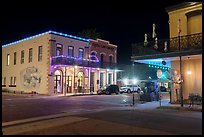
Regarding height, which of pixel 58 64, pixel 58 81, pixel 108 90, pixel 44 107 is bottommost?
pixel 44 107

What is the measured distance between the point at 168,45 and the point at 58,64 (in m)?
18.6

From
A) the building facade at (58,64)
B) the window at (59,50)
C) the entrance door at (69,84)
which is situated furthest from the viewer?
the entrance door at (69,84)

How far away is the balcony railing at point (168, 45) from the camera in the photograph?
56.7 ft

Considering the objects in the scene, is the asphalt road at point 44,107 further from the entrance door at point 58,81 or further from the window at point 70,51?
the window at point 70,51

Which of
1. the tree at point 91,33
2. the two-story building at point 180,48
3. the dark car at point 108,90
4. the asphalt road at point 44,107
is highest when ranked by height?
the tree at point 91,33

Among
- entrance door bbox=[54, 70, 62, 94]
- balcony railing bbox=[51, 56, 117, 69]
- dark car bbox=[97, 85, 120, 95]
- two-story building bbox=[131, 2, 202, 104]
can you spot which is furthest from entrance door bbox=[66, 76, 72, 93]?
two-story building bbox=[131, 2, 202, 104]

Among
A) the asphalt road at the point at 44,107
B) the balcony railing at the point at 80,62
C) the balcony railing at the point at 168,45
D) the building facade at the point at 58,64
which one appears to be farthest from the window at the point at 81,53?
the balcony railing at the point at 168,45

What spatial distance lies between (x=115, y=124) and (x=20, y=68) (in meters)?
32.9

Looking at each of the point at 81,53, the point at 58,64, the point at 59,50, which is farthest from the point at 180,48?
the point at 81,53

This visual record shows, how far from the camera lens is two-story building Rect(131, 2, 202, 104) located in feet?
59.6

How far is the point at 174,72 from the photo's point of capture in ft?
65.1

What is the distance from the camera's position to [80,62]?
37.7 m

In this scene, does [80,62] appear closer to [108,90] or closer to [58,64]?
[58,64]

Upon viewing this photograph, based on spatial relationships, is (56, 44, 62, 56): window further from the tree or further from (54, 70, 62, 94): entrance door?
the tree
